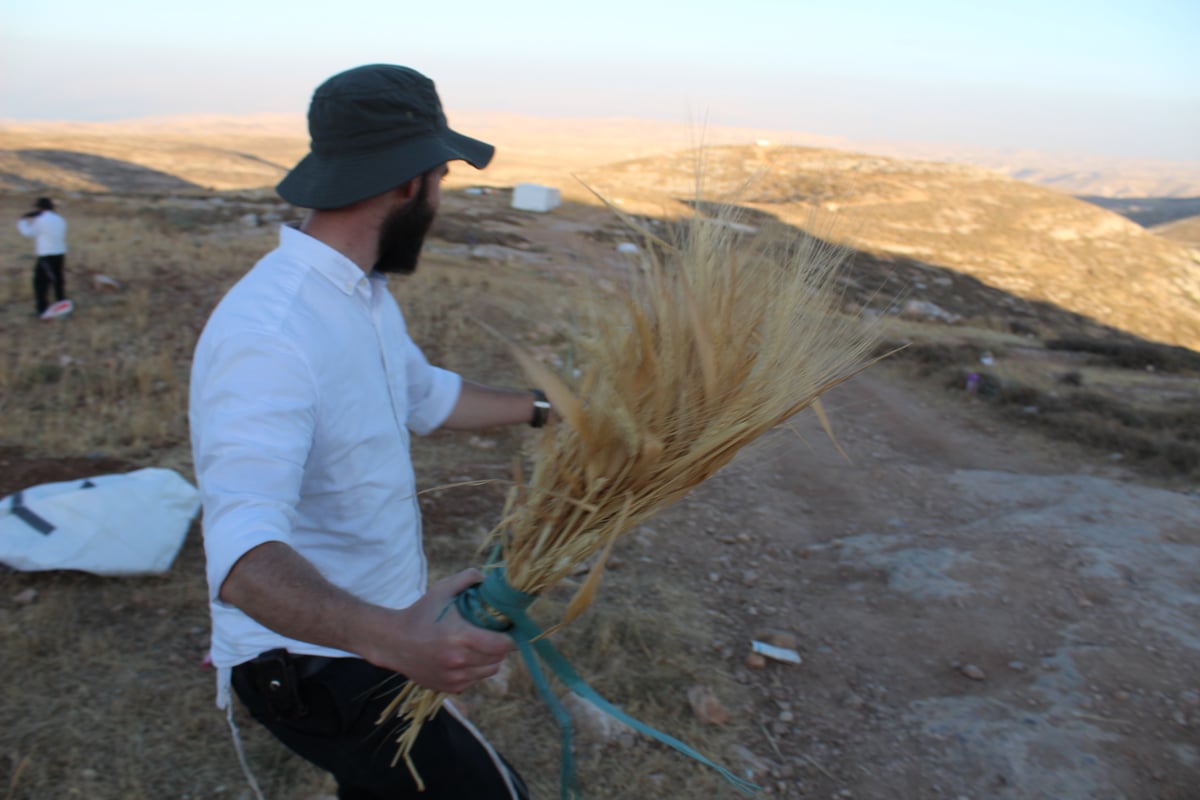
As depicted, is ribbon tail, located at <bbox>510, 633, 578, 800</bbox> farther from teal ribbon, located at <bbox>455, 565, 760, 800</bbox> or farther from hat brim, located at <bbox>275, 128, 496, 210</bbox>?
hat brim, located at <bbox>275, 128, 496, 210</bbox>

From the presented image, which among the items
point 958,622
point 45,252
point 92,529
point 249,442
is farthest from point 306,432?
point 45,252

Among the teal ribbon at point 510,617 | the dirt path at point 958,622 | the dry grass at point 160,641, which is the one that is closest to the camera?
the teal ribbon at point 510,617

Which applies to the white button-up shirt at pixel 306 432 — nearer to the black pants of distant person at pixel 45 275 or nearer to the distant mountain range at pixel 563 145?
the black pants of distant person at pixel 45 275

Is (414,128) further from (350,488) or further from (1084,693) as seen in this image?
(1084,693)

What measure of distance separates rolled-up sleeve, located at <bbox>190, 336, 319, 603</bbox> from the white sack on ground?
104 inches

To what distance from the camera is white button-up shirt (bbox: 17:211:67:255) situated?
821 centimetres

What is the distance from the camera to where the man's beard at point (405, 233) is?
5.55 feet

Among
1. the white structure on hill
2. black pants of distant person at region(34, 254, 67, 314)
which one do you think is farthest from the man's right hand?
the white structure on hill

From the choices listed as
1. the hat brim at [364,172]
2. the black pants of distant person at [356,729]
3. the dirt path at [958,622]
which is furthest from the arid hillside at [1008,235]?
the black pants of distant person at [356,729]

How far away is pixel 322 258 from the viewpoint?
163 cm

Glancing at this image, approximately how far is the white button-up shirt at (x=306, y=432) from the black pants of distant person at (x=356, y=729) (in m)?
0.05

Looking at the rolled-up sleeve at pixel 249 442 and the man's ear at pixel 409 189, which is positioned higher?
the man's ear at pixel 409 189

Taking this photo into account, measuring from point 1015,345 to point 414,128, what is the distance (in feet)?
44.8

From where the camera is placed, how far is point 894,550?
15.1ft
